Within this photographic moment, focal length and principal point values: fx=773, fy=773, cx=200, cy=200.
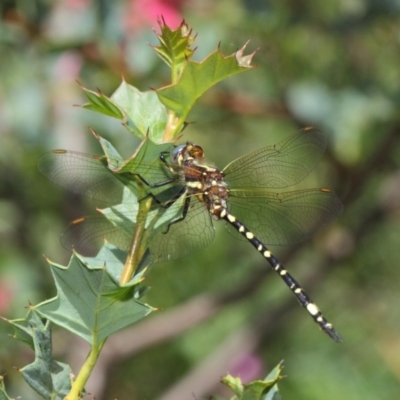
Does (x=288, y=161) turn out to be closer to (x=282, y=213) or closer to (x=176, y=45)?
(x=282, y=213)

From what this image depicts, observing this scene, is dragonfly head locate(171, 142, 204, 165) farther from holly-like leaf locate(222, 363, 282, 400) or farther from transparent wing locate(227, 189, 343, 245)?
holly-like leaf locate(222, 363, 282, 400)

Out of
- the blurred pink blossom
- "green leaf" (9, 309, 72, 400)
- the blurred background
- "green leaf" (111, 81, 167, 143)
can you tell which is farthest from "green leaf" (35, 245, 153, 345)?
the blurred pink blossom

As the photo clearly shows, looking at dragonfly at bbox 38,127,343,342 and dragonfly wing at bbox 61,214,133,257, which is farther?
dragonfly wing at bbox 61,214,133,257

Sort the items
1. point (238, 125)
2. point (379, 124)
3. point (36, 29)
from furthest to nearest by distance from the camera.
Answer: point (238, 125), point (379, 124), point (36, 29)

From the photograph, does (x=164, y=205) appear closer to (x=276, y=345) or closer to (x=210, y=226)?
(x=210, y=226)

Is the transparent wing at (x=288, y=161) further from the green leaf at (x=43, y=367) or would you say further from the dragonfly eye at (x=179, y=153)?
the green leaf at (x=43, y=367)

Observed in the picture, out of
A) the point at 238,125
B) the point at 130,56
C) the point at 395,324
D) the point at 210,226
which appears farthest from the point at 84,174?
the point at 395,324

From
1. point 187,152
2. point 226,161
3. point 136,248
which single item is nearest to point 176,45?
point 136,248
